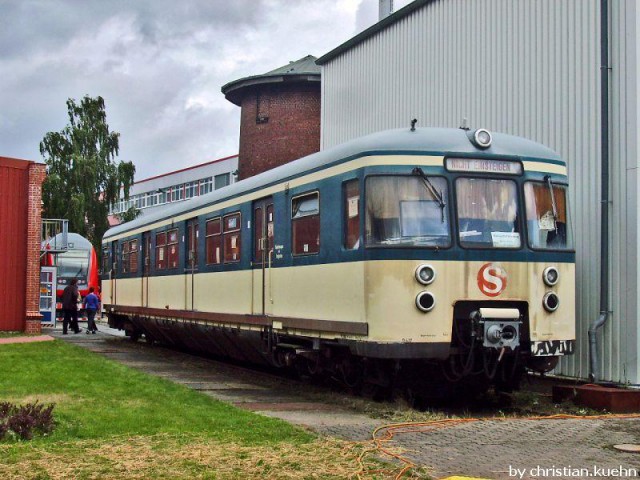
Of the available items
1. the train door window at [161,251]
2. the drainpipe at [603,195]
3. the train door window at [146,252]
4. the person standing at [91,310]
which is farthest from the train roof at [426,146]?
the person standing at [91,310]

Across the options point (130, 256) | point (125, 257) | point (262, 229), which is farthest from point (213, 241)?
point (125, 257)

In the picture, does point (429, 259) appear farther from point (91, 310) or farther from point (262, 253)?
point (91, 310)

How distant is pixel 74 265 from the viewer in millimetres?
40750

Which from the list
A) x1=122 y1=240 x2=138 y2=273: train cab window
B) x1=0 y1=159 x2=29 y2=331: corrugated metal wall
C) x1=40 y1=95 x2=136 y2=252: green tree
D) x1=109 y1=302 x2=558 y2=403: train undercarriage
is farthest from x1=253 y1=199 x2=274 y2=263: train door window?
x1=40 y1=95 x2=136 y2=252: green tree

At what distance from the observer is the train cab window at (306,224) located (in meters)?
12.6

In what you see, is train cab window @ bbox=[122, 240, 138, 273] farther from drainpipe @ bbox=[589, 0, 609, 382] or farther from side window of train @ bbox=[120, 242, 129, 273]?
drainpipe @ bbox=[589, 0, 609, 382]

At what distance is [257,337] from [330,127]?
31.6ft

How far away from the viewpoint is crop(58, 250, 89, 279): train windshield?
133 feet

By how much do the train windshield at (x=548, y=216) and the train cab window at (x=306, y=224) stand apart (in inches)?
107

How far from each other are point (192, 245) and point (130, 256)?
6.00m

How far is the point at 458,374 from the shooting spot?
453 inches

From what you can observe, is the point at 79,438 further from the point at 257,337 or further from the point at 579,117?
the point at 579,117

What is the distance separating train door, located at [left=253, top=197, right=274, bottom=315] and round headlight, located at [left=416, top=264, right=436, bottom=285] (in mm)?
3648

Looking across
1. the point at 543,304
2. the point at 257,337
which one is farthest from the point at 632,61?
the point at 257,337
